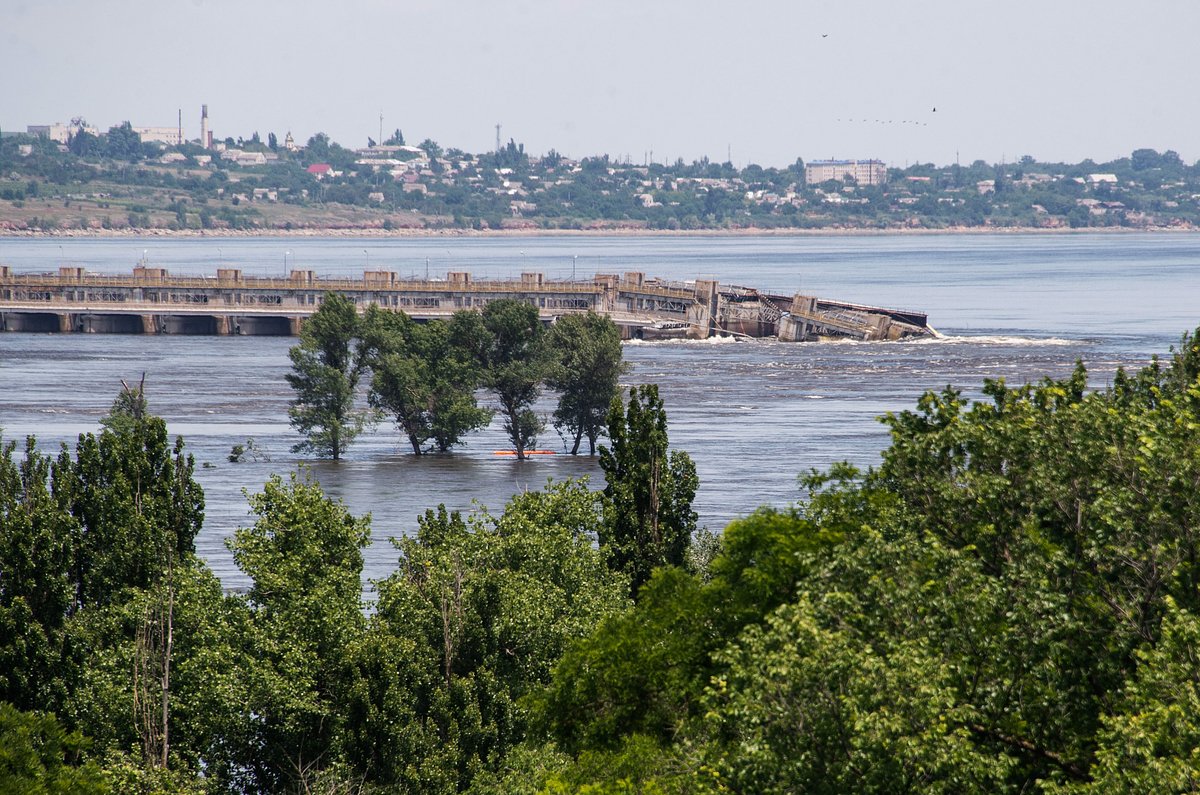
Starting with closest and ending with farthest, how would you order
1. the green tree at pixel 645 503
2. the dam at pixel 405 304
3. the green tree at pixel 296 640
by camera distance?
the green tree at pixel 296 640 → the green tree at pixel 645 503 → the dam at pixel 405 304

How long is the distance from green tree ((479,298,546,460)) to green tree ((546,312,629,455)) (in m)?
0.89

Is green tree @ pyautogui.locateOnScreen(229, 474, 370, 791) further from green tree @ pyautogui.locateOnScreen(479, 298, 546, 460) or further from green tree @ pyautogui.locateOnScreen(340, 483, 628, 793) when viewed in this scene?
green tree @ pyautogui.locateOnScreen(479, 298, 546, 460)

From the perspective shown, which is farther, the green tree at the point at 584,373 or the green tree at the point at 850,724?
the green tree at the point at 584,373

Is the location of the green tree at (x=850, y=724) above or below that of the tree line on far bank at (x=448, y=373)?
above

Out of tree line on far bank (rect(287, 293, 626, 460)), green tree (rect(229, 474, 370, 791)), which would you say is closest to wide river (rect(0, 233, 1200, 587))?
tree line on far bank (rect(287, 293, 626, 460))

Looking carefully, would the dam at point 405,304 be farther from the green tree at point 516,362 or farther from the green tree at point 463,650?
the green tree at point 463,650

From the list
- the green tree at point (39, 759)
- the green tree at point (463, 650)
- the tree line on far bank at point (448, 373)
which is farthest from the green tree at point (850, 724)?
the tree line on far bank at point (448, 373)

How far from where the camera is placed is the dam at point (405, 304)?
144 meters

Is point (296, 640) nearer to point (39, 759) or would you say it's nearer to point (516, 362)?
point (39, 759)

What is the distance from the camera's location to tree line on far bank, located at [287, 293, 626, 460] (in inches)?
3051

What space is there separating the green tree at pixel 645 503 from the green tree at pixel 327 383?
40.1 meters

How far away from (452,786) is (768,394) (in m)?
76.3

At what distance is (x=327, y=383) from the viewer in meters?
76.7

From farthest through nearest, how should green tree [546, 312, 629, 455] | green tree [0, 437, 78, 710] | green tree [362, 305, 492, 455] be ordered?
1. green tree [546, 312, 629, 455]
2. green tree [362, 305, 492, 455]
3. green tree [0, 437, 78, 710]
